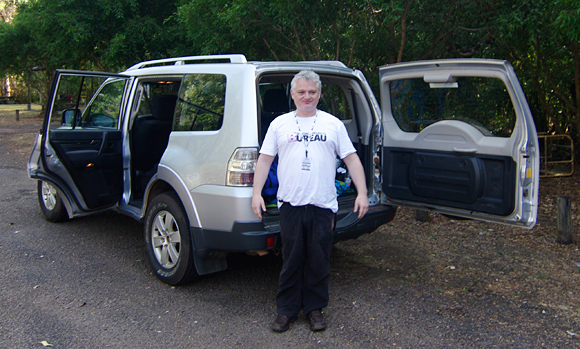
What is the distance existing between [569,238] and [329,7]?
425 centimetres

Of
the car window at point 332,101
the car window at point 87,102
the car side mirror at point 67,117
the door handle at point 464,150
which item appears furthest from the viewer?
the car window at point 332,101

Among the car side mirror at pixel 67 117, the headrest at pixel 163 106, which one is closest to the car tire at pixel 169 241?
the headrest at pixel 163 106

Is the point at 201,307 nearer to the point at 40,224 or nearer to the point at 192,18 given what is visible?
the point at 40,224

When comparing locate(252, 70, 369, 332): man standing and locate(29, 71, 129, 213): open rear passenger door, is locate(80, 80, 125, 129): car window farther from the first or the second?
locate(252, 70, 369, 332): man standing

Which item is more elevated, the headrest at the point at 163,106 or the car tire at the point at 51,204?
the headrest at the point at 163,106

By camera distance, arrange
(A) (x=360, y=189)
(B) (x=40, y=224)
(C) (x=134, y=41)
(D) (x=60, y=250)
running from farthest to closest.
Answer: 1. (C) (x=134, y=41)
2. (B) (x=40, y=224)
3. (D) (x=60, y=250)
4. (A) (x=360, y=189)

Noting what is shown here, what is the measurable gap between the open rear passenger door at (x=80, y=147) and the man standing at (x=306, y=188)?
7.59 feet

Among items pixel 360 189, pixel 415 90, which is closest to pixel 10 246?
pixel 360 189

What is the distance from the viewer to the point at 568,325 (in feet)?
11.9

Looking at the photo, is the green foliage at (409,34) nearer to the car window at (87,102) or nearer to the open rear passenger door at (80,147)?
the car window at (87,102)

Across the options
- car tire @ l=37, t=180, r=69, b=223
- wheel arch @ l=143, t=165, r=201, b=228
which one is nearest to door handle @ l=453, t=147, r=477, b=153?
wheel arch @ l=143, t=165, r=201, b=228

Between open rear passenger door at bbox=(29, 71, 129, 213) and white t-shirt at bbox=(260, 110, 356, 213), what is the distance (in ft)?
7.79

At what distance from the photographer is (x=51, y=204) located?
6.35 m

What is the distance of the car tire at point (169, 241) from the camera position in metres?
4.12
